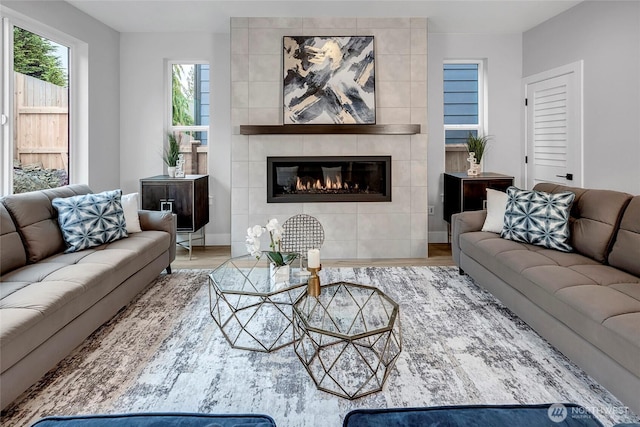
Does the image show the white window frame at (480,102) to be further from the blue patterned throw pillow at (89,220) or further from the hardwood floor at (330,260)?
the blue patterned throw pillow at (89,220)

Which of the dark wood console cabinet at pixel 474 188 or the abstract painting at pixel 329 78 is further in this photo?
the dark wood console cabinet at pixel 474 188

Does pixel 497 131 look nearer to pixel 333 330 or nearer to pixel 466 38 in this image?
pixel 466 38

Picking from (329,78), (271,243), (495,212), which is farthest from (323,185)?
(271,243)

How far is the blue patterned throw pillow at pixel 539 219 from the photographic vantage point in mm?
3182

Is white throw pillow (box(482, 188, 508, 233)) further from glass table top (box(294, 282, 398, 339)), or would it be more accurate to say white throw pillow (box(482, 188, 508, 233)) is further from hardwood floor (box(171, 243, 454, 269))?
glass table top (box(294, 282, 398, 339))

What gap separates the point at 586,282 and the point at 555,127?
288 centimetres

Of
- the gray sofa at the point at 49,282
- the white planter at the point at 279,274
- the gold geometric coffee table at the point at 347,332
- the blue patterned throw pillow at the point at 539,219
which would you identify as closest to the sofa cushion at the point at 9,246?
the gray sofa at the point at 49,282

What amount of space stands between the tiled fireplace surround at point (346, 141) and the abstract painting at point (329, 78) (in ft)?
0.33

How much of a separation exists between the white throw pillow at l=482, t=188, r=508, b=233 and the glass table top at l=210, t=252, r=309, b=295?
75.0 inches

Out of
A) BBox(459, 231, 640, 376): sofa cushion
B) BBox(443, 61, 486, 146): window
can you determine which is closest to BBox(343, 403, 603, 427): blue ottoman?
BBox(459, 231, 640, 376): sofa cushion

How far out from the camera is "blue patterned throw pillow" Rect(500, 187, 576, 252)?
318cm

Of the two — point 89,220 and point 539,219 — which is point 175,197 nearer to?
point 89,220

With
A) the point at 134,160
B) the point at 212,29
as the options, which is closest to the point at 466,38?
the point at 212,29

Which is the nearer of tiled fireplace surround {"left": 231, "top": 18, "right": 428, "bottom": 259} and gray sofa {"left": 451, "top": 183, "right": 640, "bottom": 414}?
gray sofa {"left": 451, "top": 183, "right": 640, "bottom": 414}
